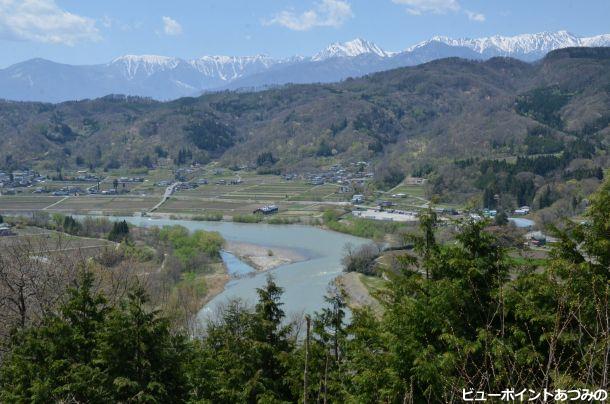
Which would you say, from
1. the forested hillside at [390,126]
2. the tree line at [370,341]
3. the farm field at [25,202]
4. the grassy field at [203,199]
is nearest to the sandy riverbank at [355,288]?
the tree line at [370,341]

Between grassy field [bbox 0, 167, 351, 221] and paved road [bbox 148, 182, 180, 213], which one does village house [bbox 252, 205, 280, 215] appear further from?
paved road [bbox 148, 182, 180, 213]

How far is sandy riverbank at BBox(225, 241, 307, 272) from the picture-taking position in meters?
27.9

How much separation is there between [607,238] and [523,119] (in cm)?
6397

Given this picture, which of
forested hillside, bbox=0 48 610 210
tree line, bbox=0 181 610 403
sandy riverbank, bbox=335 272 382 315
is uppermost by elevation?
forested hillside, bbox=0 48 610 210

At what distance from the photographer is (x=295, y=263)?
28.0m

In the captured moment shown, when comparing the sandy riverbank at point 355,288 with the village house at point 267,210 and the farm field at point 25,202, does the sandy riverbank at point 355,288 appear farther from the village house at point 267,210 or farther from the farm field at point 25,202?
the farm field at point 25,202

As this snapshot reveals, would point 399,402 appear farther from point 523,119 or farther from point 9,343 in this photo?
point 523,119

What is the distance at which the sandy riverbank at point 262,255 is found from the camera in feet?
91.6

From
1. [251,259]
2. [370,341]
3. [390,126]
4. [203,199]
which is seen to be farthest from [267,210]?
[390,126]

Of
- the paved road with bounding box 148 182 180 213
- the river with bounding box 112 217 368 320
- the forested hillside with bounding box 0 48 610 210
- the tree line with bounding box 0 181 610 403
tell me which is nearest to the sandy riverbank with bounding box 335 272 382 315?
the river with bounding box 112 217 368 320

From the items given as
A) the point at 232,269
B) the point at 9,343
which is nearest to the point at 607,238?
the point at 9,343

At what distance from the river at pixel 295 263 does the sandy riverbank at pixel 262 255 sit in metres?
0.49

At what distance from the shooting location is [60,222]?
109ft

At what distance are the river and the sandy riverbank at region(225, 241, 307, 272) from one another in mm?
486
